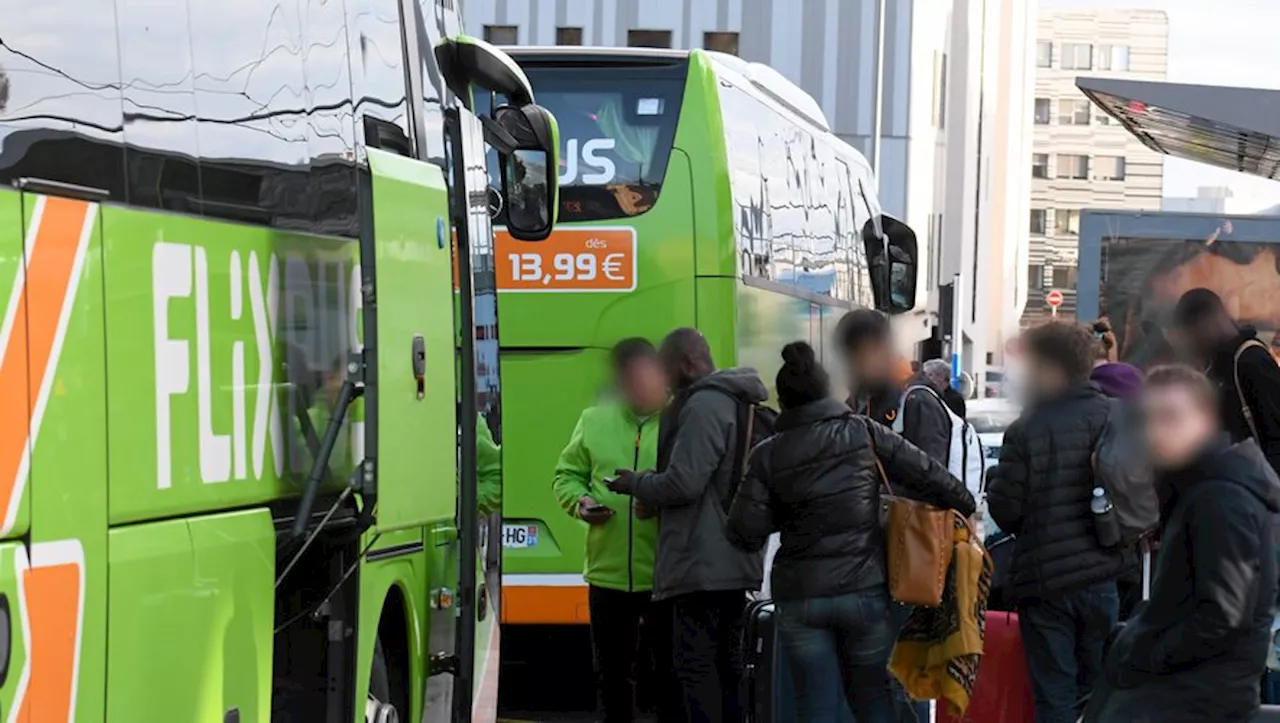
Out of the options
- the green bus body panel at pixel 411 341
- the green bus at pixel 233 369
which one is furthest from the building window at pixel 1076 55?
the green bus body panel at pixel 411 341

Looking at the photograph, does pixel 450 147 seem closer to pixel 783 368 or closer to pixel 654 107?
pixel 783 368

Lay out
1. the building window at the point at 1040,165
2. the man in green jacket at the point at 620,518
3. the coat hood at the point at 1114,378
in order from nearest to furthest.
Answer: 1. the man in green jacket at the point at 620,518
2. the coat hood at the point at 1114,378
3. the building window at the point at 1040,165

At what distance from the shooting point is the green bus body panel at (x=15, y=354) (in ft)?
11.7

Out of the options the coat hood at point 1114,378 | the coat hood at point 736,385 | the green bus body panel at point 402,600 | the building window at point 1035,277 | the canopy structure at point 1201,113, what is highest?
the canopy structure at point 1201,113

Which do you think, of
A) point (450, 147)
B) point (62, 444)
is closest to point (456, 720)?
point (450, 147)

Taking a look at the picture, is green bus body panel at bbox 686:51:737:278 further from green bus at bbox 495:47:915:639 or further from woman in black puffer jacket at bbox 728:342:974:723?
woman in black puffer jacket at bbox 728:342:974:723

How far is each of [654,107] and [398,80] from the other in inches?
238

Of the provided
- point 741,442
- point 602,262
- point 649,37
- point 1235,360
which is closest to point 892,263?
point 602,262

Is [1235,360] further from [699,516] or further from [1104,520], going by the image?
[699,516]

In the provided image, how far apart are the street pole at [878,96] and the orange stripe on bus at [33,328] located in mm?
40797

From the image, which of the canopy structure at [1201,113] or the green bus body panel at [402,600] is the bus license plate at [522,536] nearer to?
the canopy structure at [1201,113]

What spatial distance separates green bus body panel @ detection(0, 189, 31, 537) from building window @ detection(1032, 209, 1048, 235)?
125m

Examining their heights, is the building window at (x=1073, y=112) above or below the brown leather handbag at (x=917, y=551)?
above

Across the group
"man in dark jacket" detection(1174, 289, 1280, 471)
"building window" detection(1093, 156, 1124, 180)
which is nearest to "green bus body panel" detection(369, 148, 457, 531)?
"man in dark jacket" detection(1174, 289, 1280, 471)
